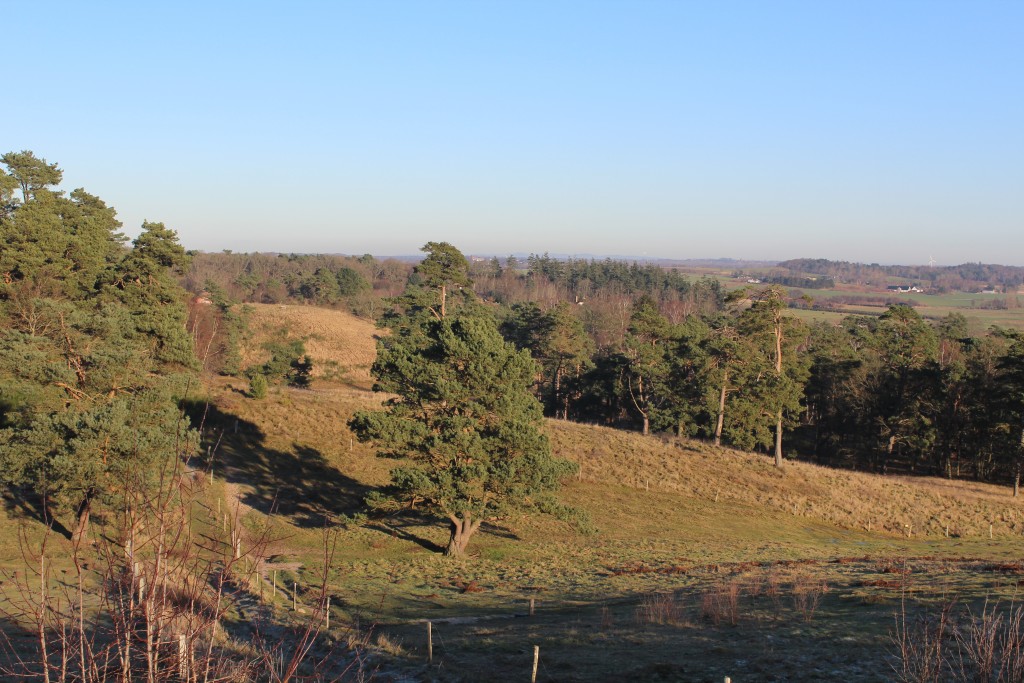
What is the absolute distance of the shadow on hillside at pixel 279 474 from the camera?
32.3 m

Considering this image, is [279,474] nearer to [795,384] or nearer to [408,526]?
[408,526]

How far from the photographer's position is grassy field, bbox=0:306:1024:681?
14.0 metres

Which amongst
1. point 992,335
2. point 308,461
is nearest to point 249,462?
point 308,461

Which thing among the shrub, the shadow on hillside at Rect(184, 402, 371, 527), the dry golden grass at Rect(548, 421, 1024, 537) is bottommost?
the dry golden grass at Rect(548, 421, 1024, 537)

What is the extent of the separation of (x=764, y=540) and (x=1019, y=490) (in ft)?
82.3

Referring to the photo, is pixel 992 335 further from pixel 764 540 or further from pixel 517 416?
pixel 517 416

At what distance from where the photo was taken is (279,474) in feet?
120

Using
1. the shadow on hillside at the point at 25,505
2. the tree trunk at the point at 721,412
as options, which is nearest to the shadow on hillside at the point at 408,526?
the shadow on hillside at the point at 25,505

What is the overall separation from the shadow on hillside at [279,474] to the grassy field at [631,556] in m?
0.15

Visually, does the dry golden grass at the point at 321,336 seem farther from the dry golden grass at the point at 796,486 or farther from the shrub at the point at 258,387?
the dry golden grass at the point at 796,486

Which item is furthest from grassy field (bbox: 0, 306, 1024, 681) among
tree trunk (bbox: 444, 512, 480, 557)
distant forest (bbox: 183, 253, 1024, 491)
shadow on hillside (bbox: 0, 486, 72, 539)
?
distant forest (bbox: 183, 253, 1024, 491)

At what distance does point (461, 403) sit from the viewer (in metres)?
27.0

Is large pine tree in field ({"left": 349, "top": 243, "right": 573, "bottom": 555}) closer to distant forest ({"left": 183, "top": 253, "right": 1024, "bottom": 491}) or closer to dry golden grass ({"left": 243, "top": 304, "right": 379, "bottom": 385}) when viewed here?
distant forest ({"left": 183, "top": 253, "right": 1024, "bottom": 491})

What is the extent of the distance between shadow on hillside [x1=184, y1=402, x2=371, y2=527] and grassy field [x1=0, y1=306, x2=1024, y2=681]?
0.15 m
